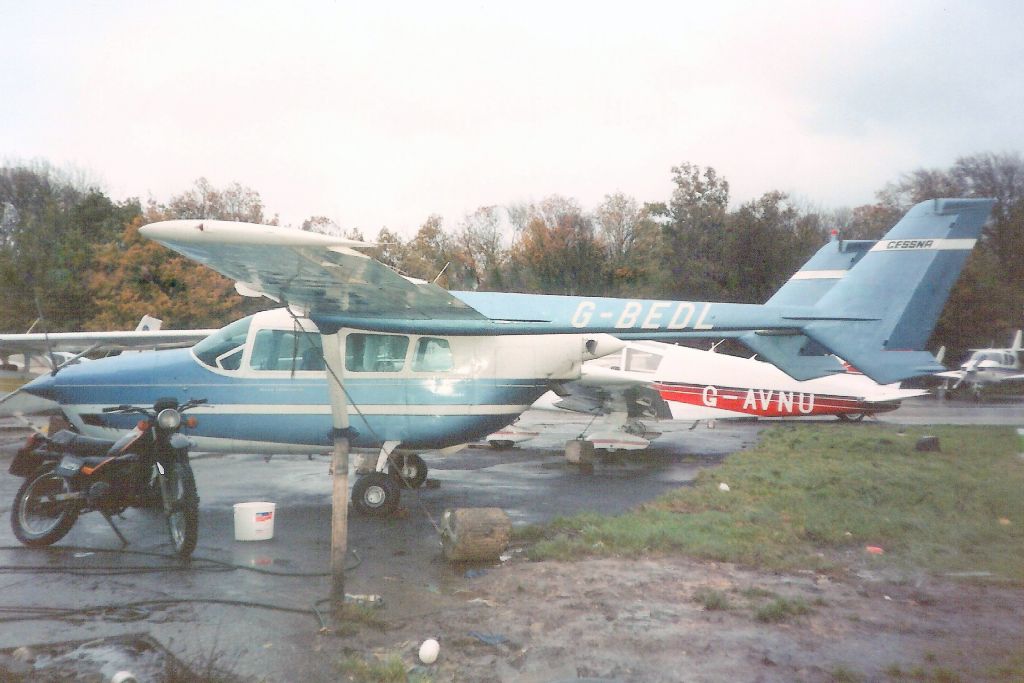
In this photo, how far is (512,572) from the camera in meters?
6.05

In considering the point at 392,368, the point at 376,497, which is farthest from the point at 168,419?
the point at 392,368

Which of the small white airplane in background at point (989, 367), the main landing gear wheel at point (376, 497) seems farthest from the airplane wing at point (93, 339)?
the small white airplane in background at point (989, 367)

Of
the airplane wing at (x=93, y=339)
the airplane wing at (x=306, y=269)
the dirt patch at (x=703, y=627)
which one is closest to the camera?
the dirt patch at (x=703, y=627)

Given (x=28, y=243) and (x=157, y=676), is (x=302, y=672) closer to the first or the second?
(x=157, y=676)

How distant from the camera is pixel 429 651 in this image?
416cm

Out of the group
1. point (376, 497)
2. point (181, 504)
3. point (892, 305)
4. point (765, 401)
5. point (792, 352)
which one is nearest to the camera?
point (181, 504)

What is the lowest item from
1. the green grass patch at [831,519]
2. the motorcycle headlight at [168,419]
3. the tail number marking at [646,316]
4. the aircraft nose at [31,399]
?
the green grass patch at [831,519]

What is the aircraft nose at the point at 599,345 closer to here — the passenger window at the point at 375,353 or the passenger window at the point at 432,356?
the passenger window at the point at 432,356

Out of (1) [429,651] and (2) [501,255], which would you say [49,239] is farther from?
(1) [429,651]

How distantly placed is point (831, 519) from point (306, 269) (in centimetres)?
564

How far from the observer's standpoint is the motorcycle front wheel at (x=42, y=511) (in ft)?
22.5

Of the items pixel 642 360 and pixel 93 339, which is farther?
pixel 642 360

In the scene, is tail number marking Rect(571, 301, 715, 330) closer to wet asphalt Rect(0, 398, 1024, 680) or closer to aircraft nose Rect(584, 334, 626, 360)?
aircraft nose Rect(584, 334, 626, 360)

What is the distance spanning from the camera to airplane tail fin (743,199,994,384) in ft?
32.6
